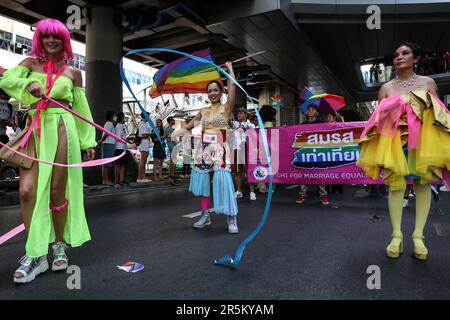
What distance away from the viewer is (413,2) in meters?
11.7

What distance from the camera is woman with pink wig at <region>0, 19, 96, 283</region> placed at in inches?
91.4

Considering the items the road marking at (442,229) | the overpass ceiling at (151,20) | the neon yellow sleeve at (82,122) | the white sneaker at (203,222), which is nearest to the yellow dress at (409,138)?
the road marking at (442,229)

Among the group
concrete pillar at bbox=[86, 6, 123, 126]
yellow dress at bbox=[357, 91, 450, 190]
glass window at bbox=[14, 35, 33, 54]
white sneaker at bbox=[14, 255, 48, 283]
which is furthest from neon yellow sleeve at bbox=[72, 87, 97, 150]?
glass window at bbox=[14, 35, 33, 54]

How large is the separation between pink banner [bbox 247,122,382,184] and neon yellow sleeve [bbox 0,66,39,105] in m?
5.34

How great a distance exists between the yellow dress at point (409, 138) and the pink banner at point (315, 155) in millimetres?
3646

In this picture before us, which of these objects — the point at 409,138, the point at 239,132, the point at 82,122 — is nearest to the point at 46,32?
the point at 82,122

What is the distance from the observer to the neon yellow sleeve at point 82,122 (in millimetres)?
2674

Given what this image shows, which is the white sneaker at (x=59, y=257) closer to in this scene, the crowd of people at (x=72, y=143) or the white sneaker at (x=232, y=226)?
the crowd of people at (x=72, y=143)

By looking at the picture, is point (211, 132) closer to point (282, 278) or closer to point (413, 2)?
point (282, 278)

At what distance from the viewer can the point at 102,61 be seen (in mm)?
9984

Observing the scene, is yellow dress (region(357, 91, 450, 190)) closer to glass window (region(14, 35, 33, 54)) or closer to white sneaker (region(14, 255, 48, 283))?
white sneaker (region(14, 255, 48, 283))

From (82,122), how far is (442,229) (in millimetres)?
4009
